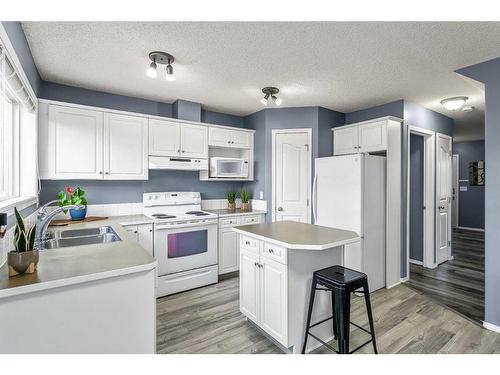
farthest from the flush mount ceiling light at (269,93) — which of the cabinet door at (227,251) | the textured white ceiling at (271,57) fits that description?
the cabinet door at (227,251)

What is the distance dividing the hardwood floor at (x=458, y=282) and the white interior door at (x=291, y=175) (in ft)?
5.78

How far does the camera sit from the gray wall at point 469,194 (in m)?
6.93

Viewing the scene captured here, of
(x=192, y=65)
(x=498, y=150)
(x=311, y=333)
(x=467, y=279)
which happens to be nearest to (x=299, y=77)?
(x=192, y=65)

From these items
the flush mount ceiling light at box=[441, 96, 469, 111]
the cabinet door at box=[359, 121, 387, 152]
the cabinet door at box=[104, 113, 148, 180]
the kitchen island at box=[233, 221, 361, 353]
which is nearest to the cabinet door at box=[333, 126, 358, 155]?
the cabinet door at box=[359, 121, 387, 152]

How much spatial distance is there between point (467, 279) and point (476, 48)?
2978 millimetres

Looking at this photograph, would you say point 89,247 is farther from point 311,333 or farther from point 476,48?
point 476,48

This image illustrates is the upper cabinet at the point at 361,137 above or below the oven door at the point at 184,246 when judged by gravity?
above

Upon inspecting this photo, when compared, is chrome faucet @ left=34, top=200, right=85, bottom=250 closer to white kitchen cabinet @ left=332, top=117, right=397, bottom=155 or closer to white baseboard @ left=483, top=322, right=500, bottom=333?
white kitchen cabinet @ left=332, top=117, right=397, bottom=155

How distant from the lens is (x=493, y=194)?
233 centimetres

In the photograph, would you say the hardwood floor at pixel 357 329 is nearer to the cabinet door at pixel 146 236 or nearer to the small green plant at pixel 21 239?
the cabinet door at pixel 146 236

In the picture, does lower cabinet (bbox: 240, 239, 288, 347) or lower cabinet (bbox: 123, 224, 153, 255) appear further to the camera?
lower cabinet (bbox: 123, 224, 153, 255)

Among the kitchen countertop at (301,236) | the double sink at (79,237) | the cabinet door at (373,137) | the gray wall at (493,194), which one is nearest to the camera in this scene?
the kitchen countertop at (301,236)

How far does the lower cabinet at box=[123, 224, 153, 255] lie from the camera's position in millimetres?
2885

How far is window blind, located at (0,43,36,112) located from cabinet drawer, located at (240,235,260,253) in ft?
6.13
